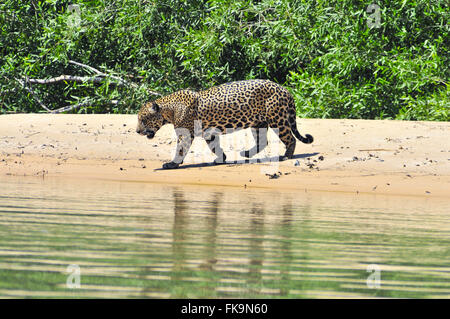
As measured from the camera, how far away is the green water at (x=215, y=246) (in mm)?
4613

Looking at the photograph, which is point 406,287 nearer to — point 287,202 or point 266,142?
point 287,202

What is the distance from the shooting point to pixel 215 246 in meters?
6.00

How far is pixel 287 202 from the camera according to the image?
9672mm

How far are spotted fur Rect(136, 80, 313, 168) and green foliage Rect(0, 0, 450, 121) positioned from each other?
4695 mm

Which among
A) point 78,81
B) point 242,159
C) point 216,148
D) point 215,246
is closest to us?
point 215,246

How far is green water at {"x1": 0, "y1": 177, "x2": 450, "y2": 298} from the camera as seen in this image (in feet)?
15.1

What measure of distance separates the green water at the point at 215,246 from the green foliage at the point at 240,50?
27.3 ft

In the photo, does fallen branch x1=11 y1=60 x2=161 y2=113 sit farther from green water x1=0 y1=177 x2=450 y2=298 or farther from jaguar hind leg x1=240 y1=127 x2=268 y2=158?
green water x1=0 y1=177 x2=450 y2=298

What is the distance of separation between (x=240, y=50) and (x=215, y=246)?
1411 centimetres

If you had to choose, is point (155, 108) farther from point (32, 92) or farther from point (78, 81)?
point (78, 81)

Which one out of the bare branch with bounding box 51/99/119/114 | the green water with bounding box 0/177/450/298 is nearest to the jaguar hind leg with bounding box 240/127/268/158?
the green water with bounding box 0/177/450/298

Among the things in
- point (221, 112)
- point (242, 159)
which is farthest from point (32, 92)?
point (221, 112)

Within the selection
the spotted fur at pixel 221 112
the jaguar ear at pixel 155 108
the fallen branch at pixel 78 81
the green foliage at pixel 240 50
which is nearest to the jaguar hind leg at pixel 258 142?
the spotted fur at pixel 221 112
